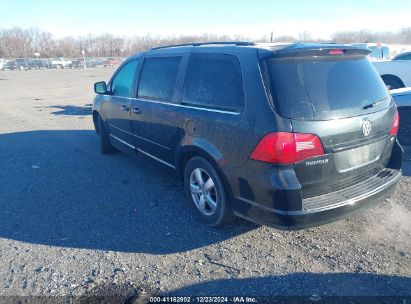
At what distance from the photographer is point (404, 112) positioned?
538 cm

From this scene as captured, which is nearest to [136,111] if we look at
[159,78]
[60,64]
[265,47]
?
[159,78]

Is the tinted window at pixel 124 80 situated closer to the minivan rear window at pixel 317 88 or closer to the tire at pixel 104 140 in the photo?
the tire at pixel 104 140

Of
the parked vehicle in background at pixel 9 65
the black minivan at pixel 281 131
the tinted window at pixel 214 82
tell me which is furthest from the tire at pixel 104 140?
the parked vehicle in background at pixel 9 65

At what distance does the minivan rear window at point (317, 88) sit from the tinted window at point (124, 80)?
Result: 2.55 m

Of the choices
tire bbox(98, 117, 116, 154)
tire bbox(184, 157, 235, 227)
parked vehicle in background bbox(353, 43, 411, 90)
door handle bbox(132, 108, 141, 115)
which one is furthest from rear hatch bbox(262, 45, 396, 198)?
parked vehicle in background bbox(353, 43, 411, 90)

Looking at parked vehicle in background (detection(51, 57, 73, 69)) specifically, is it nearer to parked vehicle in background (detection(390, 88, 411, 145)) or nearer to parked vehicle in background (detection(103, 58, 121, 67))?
parked vehicle in background (detection(103, 58, 121, 67))

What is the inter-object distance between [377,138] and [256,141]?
4.08 feet

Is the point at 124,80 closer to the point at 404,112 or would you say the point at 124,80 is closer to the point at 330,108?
the point at 330,108

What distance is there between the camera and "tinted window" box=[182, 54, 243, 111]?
9.23ft

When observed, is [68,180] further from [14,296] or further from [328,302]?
[328,302]

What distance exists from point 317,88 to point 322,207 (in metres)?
1.00

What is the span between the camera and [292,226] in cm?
257

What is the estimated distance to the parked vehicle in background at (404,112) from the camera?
17.5 feet

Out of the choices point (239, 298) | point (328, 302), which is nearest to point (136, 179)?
point (239, 298)
